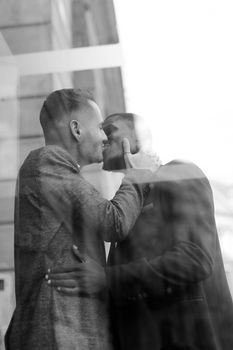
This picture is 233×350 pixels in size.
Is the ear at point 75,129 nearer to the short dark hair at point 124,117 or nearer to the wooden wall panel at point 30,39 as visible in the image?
the short dark hair at point 124,117

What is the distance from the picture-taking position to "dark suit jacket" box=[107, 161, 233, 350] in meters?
0.93

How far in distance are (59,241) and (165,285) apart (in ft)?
0.75

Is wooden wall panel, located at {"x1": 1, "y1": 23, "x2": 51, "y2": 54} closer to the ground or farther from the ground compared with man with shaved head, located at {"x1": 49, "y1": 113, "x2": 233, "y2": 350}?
farther from the ground

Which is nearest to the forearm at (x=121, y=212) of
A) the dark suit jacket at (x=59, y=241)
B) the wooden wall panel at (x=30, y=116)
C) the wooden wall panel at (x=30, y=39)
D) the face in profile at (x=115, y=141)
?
the dark suit jacket at (x=59, y=241)

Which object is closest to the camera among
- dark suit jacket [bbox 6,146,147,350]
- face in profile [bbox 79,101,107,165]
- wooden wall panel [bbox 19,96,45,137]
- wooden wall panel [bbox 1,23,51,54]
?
dark suit jacket [bbox 6,146,147,350]

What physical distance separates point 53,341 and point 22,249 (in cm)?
20

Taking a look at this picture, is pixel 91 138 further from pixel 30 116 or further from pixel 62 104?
pixel 30 116

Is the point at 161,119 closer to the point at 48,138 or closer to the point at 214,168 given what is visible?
the point at 214,168

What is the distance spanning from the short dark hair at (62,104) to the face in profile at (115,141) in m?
0.08

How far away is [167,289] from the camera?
0.94m

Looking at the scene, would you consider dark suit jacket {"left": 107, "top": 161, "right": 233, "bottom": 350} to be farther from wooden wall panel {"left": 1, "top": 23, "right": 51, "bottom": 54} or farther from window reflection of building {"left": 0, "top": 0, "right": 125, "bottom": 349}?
wooden wall panel {"left": 1, "top": 23, "right": 51, "bottom": 54}

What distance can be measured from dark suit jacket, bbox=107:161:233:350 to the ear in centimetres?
22

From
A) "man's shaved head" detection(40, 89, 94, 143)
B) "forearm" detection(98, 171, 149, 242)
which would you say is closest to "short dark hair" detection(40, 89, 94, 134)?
"man's shaved head" detection(40, 89, 94, 143)

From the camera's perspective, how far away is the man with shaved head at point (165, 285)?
3.05ft
